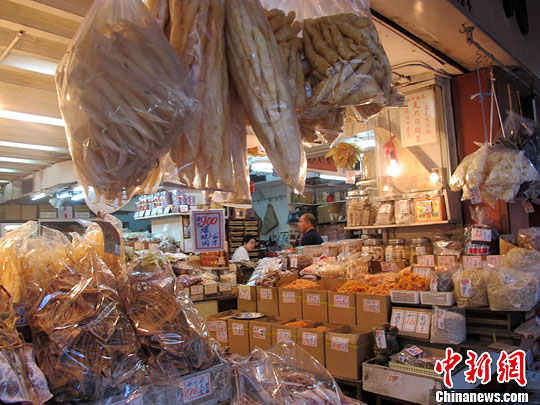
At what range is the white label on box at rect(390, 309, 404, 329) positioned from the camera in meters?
3.21

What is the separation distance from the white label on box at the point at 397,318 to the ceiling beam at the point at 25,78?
11.7 feet

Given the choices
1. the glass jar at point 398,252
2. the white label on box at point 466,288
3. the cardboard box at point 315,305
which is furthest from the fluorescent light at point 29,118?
the white label on box at point 466,288

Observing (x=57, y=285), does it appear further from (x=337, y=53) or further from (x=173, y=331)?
(x=337, y=53)

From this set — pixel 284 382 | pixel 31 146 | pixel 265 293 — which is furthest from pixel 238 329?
pixel 31 146

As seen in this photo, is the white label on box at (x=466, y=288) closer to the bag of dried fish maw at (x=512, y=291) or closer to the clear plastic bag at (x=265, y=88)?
the bag of dried fish maw at (x=512, y=291)

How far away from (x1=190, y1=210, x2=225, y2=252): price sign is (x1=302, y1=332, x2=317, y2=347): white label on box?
1.64 meters

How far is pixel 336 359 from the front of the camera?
3164 millimetres

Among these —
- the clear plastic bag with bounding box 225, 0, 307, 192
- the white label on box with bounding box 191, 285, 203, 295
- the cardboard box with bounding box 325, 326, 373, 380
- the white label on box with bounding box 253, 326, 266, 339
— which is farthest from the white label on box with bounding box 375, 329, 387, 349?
the clear plastic bag with bounding box 225, 0, 307, 192

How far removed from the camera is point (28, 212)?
409 inches

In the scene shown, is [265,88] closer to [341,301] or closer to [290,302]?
[341,301]

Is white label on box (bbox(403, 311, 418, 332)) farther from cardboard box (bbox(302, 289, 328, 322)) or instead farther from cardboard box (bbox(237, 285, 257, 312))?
cardboard box (bbox(237, 285, 257, 312))

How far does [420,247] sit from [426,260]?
0.28 m

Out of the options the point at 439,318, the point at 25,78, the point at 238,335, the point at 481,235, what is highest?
the point at 25,78

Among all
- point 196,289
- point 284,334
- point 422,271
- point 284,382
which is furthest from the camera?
point 196,289
